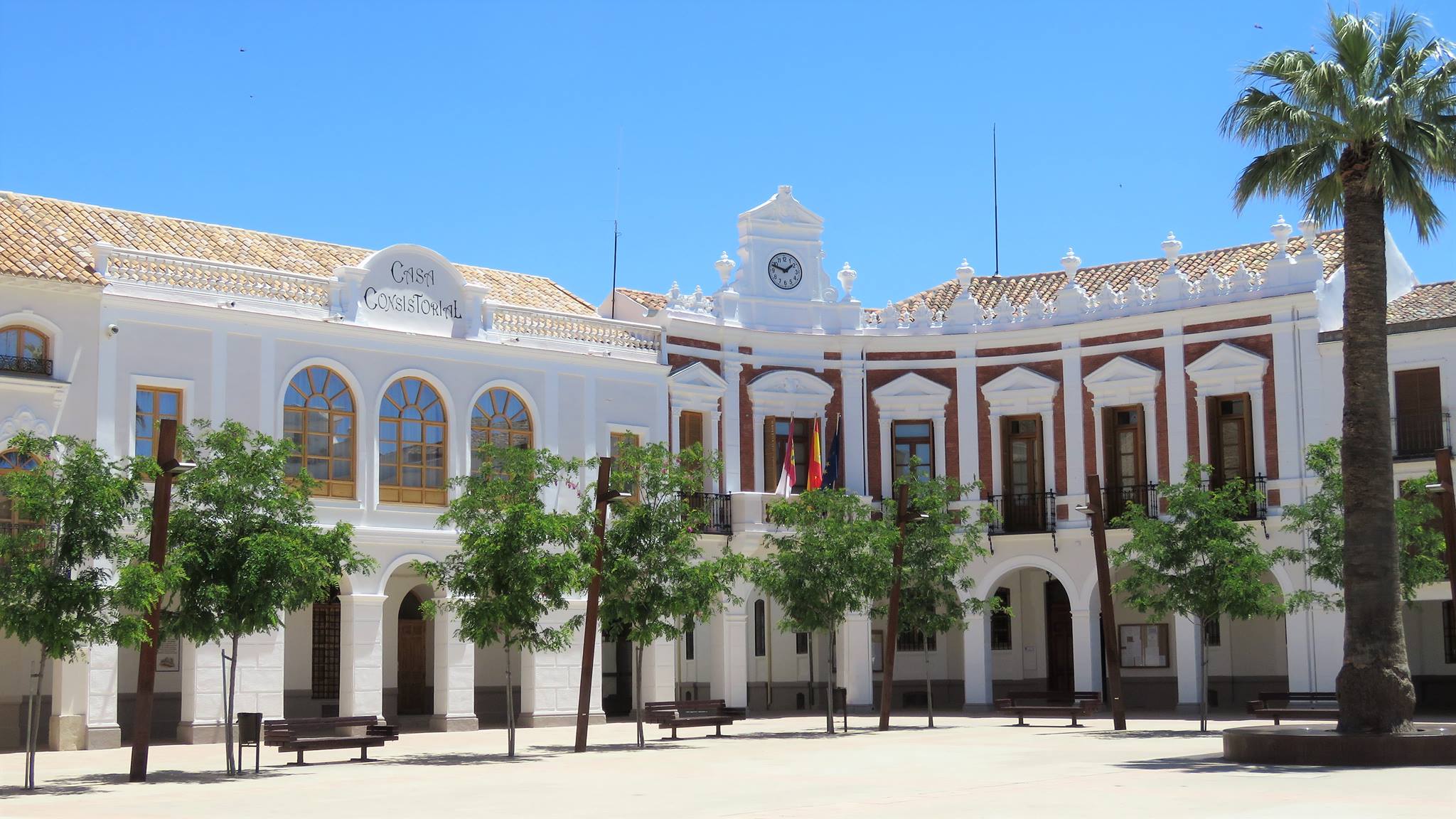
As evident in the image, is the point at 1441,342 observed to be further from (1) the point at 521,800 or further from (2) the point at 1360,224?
(1) the point at 521,800

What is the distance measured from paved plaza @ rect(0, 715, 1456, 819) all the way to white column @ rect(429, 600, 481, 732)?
11.5 feet

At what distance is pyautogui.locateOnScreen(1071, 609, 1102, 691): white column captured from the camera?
37.0m

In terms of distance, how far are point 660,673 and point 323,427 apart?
906 centimetres

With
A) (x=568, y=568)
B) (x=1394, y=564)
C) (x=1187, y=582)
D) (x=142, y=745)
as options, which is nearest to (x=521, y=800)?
(x=142, y=745)

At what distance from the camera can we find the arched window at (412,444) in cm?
3216

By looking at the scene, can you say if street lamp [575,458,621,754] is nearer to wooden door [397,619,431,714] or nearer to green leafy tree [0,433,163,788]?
green leafy tree [0,433,163,788]

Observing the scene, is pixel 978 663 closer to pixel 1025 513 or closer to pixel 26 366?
pixel 1025 513

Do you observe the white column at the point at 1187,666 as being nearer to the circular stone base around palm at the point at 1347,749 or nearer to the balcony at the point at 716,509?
the balcony at the point at 716,509

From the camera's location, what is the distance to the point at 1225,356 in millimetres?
36219

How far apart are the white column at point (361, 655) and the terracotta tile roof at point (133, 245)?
19.0ft

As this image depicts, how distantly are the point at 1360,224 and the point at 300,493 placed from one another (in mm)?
14410

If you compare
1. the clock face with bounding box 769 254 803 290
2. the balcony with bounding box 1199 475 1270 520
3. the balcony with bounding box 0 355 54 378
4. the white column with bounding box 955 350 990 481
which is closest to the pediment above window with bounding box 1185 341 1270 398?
the balcony with bounding box 1199 475 1270 520

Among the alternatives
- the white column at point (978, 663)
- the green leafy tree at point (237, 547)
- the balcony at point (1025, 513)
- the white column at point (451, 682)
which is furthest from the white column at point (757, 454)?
the green leafy tree at point (237, 547)

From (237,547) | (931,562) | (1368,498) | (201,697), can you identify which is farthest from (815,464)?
(237,547)
